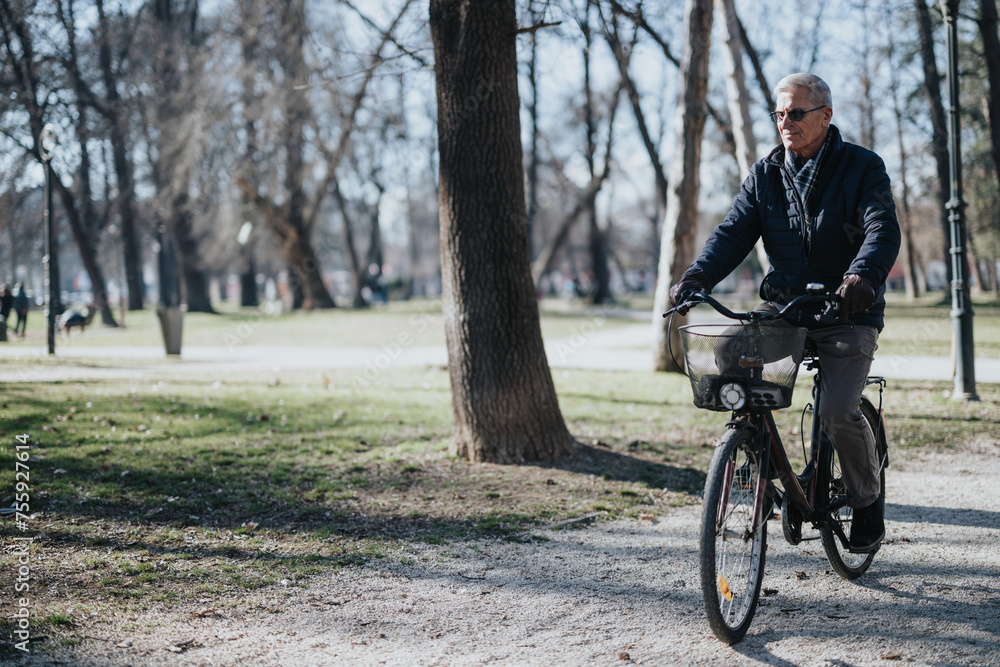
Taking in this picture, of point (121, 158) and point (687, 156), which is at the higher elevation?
point (121, 158)

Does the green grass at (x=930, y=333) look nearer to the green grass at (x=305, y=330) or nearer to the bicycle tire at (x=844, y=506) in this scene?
the green grass at (x=305, y=330)

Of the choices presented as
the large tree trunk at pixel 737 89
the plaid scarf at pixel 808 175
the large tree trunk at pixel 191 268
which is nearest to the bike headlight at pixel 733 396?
the plaid scarf at pixel 808 175

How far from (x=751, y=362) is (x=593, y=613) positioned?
1.30m

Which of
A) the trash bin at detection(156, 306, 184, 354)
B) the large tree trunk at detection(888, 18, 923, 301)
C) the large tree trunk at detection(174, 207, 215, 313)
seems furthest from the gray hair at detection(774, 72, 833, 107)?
the large tree trunk at detection(174, 207, 215, 313)

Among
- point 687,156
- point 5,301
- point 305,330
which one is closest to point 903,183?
point 305,330

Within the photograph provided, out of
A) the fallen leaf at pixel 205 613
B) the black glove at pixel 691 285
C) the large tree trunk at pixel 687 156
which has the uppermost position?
the large tree trunk at pixel 687 156

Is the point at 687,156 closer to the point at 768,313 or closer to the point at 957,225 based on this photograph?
the point at 957,225

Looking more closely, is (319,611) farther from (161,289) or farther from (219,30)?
(161,289)

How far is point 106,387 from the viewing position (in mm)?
10328

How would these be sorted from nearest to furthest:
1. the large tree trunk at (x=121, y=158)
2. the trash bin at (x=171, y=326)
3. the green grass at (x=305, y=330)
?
the trash bin at (x=171, y=326), the green grass at (x=305, y=330), the large tree trunk at (x=121, y=158)

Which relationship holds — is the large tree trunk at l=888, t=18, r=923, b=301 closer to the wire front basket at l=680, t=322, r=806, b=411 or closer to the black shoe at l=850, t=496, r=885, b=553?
the black shoe at l=850, t=496, r=885, b=553

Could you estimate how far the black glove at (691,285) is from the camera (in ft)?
10.7

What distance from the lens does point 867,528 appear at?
12.0ft

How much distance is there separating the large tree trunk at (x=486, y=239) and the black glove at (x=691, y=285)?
114 inches
